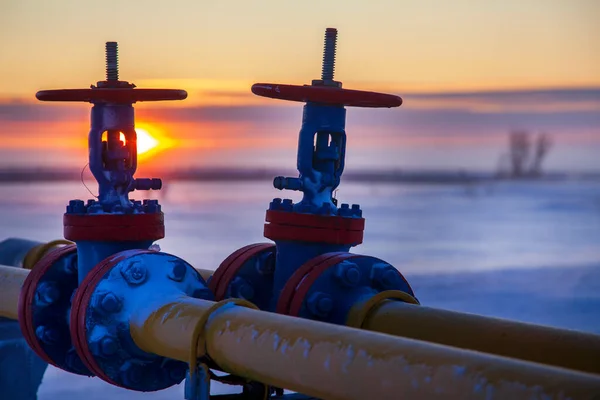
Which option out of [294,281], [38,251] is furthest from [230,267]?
[38,251]

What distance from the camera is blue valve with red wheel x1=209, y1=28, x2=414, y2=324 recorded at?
5098mm

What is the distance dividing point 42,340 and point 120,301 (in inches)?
33.4

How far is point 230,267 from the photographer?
18.6 feet

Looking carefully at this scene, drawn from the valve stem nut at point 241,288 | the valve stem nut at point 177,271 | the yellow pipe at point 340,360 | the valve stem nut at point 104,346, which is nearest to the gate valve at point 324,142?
the valve stem nut at point 241,288

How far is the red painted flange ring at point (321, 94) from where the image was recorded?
17.1ft

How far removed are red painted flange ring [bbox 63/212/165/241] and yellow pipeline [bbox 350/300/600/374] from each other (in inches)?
52.1

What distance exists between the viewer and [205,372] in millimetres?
4379

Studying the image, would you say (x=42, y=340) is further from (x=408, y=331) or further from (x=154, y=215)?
(x=408, y=331)

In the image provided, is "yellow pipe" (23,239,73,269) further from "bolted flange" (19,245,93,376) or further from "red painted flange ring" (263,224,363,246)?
"red painted flange ring" (263,224,363,246)

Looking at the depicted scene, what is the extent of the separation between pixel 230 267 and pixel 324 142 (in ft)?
2.74

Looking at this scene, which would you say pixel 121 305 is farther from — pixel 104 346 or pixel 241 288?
pixel 241 288

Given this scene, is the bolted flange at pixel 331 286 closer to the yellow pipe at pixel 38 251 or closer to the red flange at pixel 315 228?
the red flange at pixel 315 228

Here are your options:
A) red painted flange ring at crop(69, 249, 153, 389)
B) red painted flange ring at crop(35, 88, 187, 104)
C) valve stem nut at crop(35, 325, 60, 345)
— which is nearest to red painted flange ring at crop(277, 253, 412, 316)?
red painted flange ring at crop(69, 249, 153, 389)

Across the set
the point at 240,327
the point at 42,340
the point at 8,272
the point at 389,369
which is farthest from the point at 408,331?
the point at 8,272
